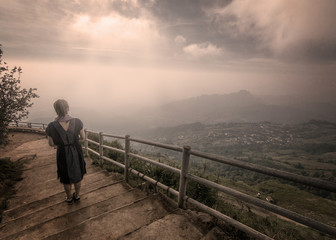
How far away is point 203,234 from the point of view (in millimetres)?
2758

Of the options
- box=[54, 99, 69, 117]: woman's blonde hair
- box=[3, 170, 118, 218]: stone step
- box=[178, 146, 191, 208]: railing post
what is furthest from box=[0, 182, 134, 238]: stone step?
box=[54, 99, 69, 117]: woman's blonde hair

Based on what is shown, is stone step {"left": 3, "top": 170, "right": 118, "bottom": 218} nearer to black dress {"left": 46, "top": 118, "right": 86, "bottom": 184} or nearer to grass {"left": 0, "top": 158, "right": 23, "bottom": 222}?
grass {"left": 0, "top": 158, "right": 23, "bottom": 222}

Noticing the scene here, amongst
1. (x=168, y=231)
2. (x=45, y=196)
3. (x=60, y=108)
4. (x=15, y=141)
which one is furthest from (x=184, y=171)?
(x=15, y=141)

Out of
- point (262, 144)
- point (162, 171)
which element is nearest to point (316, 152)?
point (262, 144)

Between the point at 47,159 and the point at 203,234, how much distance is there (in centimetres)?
928

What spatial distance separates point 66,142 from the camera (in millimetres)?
3686

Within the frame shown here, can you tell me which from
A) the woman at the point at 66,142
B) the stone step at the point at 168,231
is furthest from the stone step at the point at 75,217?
the stone step at the point at 168,231

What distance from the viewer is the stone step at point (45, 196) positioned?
4074mm

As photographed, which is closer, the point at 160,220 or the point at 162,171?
the point at 160,220

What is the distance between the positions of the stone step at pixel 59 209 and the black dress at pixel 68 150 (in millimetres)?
587

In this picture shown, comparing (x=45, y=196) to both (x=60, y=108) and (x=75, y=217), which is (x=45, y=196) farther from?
(x=60, y=108)

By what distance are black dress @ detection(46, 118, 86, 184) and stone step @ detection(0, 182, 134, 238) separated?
587 millimetres

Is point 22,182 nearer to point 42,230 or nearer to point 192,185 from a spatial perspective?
point 42,230

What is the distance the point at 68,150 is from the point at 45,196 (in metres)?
2.37
